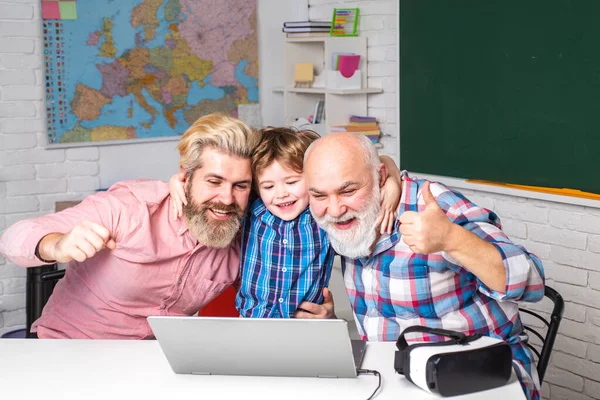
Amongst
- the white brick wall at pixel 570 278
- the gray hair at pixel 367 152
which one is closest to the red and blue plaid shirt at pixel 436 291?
the gray hair at pixel 367 152

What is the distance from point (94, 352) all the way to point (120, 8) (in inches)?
109

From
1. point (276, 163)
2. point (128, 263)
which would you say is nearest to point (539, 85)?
point (276, 163)

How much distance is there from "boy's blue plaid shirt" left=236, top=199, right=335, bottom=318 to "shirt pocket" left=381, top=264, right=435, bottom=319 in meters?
0.24

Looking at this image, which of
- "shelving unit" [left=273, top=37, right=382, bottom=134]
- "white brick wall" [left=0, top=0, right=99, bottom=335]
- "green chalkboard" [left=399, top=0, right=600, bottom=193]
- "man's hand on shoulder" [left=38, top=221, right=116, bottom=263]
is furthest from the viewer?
"shelving unit" [left=273, top=37, right=382, bottom=134]

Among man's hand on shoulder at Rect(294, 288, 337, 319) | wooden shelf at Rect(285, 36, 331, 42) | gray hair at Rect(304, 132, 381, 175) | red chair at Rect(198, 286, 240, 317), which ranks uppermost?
wooden shelf at Rect(285, 36, 331, 42)

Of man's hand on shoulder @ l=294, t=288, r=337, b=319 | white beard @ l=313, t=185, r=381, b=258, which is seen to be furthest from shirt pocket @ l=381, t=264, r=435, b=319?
man's hand on shoulder @ l=294, t=288, r=337, b=319

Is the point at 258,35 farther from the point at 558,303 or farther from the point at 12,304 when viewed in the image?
the point at 558,303

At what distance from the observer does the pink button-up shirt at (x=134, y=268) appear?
2219 millimetres

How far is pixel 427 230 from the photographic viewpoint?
1732mm

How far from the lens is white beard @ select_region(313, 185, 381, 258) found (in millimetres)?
1976

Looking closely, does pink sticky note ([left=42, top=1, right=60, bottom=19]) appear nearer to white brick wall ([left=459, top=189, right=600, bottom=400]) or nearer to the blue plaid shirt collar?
the blue plaid shirt collar

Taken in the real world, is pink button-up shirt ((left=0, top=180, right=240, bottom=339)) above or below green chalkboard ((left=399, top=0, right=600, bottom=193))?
below

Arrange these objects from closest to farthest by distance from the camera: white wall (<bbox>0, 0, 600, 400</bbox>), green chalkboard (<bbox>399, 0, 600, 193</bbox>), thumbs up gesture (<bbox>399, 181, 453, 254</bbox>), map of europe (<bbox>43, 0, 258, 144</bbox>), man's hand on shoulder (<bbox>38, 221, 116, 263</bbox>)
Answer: thumbs up gesture (<bbox>399, 181, 453, 254</bbox>), man's hand on shoulder (<bbox>38, 221, 116, 263</bbox>), green chalkboard (<bbox>399, 0, 600, 193</bbox>), white wall (<bbox>0, 0, 600, 400</bbox>), map of europe (<bbox>43, 0, 258, 144</bbox>)

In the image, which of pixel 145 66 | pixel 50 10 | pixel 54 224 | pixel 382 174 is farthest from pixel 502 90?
pixel 50 10
